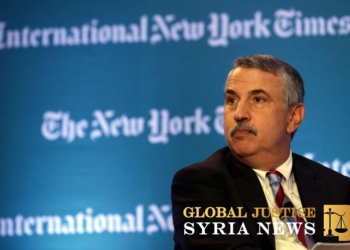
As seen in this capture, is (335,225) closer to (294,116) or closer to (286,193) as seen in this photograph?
(286,193)

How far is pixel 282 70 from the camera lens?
218cm

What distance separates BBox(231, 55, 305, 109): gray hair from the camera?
2.16m

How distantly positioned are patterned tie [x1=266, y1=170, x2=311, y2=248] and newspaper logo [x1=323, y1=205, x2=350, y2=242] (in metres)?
0.09

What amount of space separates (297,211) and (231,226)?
388mm

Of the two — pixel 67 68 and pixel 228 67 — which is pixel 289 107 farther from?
pixel 67 68

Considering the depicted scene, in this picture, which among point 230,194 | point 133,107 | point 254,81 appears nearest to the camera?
point 230,194

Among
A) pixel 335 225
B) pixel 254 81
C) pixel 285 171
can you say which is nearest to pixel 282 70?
pixel 254 81

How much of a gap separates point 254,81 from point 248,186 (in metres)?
0.40

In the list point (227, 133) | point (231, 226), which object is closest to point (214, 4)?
point (227, 133)

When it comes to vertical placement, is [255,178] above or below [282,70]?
below

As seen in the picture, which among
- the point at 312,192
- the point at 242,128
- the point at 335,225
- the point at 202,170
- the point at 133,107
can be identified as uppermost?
the point at 133,107

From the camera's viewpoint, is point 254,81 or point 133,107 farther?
point 133,107

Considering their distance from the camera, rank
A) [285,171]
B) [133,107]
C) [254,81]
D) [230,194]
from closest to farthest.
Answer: [230,194] → [254,81] → [285,171] → [133,107]

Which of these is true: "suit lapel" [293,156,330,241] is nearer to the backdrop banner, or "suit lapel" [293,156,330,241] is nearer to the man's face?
the man's face
